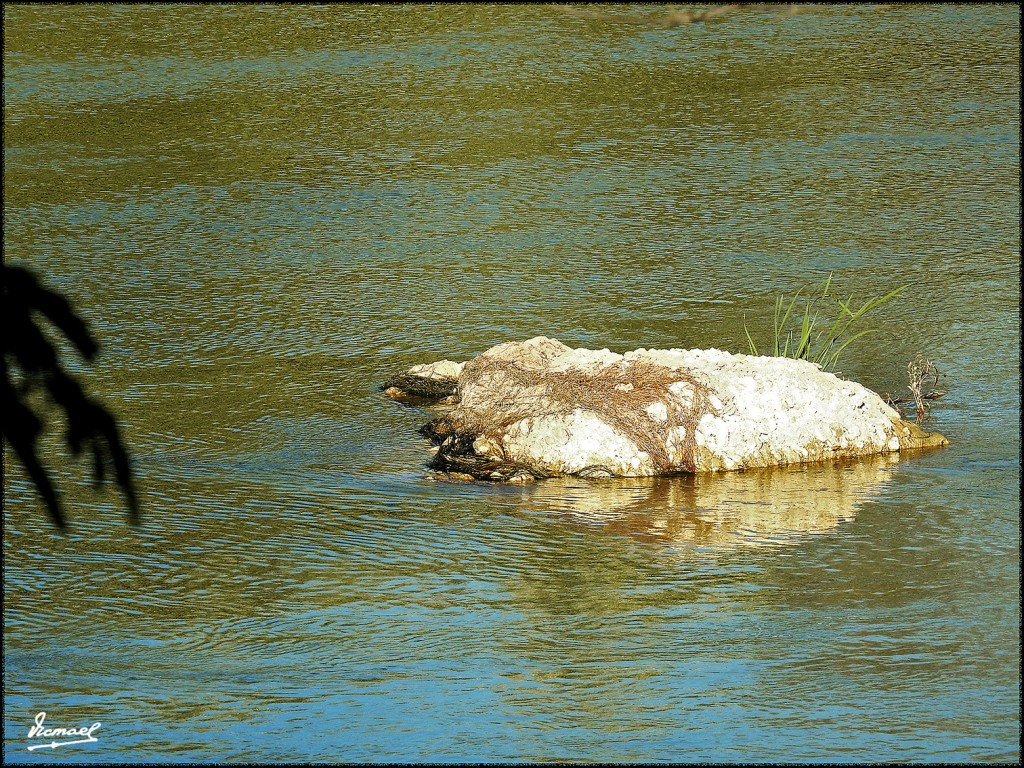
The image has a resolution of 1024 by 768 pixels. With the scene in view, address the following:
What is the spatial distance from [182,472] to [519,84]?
6.86 metres

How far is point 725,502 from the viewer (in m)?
5.74

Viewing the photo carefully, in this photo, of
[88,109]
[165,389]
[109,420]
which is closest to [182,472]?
[165,389]

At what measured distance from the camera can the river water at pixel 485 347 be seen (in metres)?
4.18

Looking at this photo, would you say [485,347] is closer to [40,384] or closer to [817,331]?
[817,331]

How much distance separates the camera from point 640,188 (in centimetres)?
1025

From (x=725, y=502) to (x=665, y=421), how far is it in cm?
48

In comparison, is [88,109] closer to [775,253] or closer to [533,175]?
[533,175]

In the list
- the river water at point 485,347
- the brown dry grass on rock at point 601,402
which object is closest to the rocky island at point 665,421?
the brown dry grass on rock at point 601,402

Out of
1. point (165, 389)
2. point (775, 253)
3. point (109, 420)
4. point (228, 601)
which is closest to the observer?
point (109, 420)

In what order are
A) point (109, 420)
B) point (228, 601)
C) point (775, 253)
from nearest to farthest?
point (109, 420) → point (228, 601) → point (775, 253)

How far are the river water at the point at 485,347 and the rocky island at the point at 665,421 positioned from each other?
13cm
